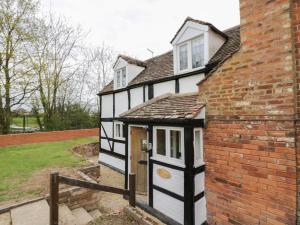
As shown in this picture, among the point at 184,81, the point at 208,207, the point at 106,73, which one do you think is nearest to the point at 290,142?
the point at 208,207

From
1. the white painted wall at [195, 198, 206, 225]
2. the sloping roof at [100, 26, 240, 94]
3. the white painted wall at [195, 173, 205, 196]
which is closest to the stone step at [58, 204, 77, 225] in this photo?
the white painted wall at [195, 198, 206, 225]

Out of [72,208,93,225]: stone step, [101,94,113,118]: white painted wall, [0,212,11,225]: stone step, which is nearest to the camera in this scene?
[0,212,11,225]: stone step

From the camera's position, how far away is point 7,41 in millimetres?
15758

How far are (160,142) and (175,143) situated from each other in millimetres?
562

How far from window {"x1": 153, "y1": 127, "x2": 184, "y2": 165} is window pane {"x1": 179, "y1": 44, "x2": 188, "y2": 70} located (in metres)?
2.99

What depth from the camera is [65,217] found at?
16.6ft

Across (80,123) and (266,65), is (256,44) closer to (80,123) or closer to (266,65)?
(266,65)

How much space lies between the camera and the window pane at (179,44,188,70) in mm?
7429

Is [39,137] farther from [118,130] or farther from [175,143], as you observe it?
[175,143]

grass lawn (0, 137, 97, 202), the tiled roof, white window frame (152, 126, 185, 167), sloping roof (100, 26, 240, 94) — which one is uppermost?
sloping roof (100, 26, 240, 94)

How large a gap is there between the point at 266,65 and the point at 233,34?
4985 mm

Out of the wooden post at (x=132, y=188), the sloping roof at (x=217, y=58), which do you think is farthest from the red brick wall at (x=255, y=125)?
the wooden post at (x=132, y=188)

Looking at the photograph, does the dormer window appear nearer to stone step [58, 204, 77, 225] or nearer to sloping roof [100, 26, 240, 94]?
sloping roof [100, 26, 240, 94]

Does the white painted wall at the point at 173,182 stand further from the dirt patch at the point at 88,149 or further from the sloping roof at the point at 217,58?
the dirt patch at the point at 88,149
